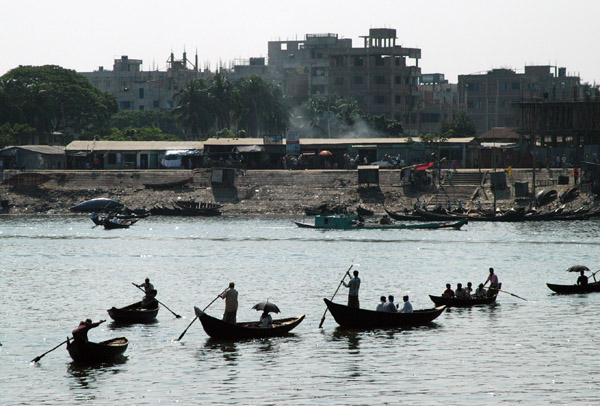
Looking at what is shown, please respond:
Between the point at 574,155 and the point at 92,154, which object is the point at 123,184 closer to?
the point at 92,154

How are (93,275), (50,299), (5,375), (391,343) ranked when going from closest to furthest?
(5,375), (391,343), (50,299), (93,275)

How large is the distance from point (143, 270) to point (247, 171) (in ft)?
152

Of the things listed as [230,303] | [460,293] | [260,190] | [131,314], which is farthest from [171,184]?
[230,303]

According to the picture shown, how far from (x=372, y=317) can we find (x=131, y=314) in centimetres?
997

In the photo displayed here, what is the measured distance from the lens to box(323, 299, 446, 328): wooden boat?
35.1 meters

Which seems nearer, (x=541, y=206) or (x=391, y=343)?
(x=391, y=343)

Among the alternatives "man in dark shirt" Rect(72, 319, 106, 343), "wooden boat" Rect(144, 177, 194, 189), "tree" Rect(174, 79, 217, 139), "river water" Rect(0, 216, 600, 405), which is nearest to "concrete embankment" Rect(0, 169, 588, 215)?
"wooden boat" Rect(144, 177, 194, 189)

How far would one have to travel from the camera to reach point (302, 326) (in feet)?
123

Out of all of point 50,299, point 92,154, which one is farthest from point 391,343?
point 92,154

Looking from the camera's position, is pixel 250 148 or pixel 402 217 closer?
pixel 402 217

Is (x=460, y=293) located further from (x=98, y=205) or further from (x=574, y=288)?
(x=98, y=205)

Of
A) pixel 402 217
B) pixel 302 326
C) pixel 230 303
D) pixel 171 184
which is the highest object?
pixel 171 184

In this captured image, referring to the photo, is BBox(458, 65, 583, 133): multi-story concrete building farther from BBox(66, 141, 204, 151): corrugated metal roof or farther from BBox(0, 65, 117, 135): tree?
BBox(66, 141, 204, 151): corrugated metal roof

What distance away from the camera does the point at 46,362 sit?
102 ft
